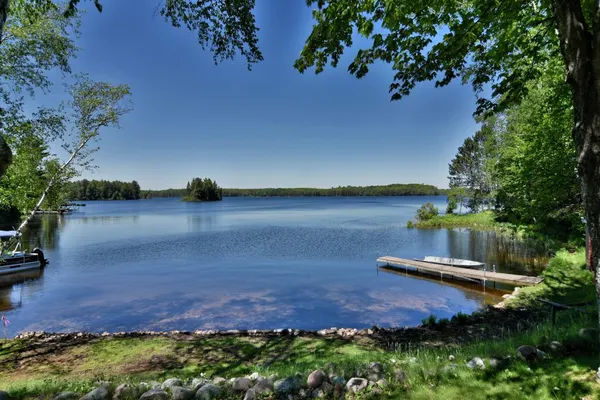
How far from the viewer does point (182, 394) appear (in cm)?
498

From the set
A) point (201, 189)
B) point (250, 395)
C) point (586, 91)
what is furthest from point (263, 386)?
point (201, 189)

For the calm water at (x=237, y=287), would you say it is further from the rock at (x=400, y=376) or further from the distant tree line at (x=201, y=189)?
the distant tree line at (x=201, y=189)

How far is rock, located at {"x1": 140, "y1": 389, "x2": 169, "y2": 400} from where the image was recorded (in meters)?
4.87

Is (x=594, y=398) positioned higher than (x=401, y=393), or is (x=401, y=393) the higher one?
(x=594, y=398)

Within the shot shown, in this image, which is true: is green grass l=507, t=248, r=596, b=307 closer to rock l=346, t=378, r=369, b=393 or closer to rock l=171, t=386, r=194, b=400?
rock l=346, t=378, r=369, b=393

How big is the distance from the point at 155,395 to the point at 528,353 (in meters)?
5.97

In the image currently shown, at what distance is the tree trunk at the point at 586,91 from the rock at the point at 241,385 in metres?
5.02

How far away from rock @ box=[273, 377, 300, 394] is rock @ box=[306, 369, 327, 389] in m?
0.20

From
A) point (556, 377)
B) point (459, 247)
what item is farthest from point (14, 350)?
point (459, 247)

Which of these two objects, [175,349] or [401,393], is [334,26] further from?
[175,349]

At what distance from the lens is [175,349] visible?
1051 cm

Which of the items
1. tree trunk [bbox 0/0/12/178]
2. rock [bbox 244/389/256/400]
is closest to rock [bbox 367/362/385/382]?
rock [bbox 244/389/256/400]

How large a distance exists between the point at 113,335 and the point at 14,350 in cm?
288

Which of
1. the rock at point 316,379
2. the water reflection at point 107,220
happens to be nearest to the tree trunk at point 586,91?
the rock at point 316,379
